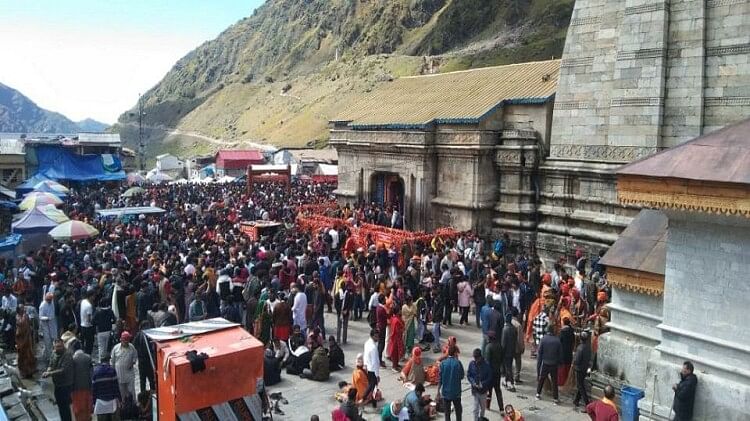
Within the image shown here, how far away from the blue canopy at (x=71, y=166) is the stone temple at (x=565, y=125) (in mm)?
23403

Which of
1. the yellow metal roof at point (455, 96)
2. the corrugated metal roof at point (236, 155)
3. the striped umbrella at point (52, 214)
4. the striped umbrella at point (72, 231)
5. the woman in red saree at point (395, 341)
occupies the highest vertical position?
the yellow metal roof at point (455, 96)

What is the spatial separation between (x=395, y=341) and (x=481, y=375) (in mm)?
3063

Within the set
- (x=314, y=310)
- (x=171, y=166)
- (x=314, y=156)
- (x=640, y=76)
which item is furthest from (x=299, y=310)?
(x=171, y=166)

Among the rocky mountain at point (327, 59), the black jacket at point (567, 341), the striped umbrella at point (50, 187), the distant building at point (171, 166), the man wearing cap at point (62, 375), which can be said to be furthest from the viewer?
the rocky mountain at point (327, 59)

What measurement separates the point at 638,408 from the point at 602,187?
10952 millimetres

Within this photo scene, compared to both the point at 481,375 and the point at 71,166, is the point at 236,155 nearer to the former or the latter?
the point at 71,166

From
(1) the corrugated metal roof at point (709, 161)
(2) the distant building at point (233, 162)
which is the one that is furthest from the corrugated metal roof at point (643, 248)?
(2) the distant building at point (233, 162)

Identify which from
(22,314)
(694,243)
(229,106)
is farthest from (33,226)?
(229,106)

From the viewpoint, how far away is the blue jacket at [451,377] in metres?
9.55

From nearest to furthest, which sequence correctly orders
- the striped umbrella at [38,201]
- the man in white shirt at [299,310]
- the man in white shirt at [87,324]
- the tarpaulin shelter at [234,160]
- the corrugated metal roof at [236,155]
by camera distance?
the man in white shirt at [87,324] < the man in white shirt at [299,310] < the striped umbrella at [38,201] < the tarpaulin shelter at [234,160] < the corrugated metal roof at [236,155]

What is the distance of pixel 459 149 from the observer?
22797 mm

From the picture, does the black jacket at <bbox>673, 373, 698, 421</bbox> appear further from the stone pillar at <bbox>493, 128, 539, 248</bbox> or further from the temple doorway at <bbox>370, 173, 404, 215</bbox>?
the temple doorway at <bbox>370, 173, 404, 215</bbox>

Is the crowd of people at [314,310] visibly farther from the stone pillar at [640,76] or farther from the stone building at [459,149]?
the stone pillar at [640,76]

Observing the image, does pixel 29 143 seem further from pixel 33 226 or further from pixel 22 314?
pixel 22 314
